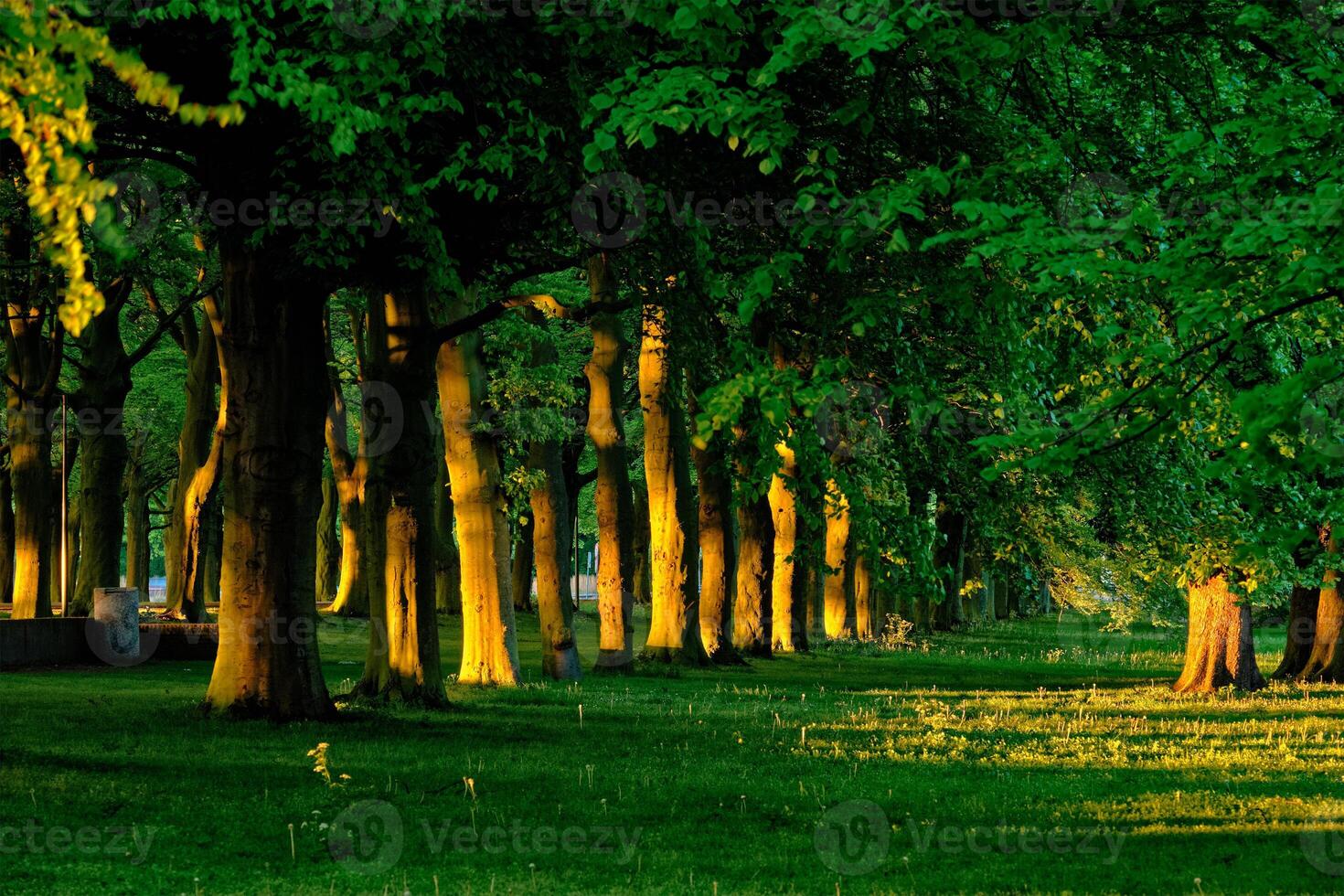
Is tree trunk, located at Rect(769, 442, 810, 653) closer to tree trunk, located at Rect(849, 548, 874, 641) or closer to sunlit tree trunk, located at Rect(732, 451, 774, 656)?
sunlit tree trunk, located at Rect(732, 451, 774, 656)

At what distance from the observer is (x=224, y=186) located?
16.0 meters

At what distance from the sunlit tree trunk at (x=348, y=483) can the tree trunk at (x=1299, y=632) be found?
2001cm

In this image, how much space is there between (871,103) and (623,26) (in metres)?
2.02

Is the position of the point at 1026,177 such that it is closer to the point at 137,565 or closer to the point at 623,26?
the point at 623,26

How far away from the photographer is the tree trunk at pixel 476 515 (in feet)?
76.3

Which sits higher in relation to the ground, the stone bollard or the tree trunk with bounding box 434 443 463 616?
the tree trunk with bounding box 434 443 463 616

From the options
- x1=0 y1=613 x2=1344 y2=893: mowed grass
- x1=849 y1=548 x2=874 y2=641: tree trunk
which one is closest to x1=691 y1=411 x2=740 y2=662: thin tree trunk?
x1=0 y1=613 x2=1344 y2=893: mowed grass

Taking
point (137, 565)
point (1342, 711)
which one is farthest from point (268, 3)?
point (137, 565)

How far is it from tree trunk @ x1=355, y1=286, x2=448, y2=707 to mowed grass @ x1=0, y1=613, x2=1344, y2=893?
867 mm

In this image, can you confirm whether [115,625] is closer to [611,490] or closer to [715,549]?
[611,490]

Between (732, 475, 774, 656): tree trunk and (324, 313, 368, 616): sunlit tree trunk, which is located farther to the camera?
(324, 313, 368, 616): sunlit tree trunk

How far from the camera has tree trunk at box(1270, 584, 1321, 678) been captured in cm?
3164

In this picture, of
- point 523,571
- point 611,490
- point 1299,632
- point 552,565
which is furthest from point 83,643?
point 1299,632

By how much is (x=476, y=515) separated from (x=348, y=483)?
16561mm
